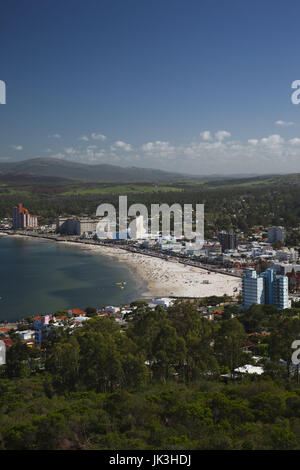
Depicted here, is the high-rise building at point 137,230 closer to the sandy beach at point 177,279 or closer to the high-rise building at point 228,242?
the sandy beach at point 177,279

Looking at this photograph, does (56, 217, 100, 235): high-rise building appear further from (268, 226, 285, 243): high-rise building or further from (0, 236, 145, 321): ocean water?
(268, 226, 285, 243): high-rise building

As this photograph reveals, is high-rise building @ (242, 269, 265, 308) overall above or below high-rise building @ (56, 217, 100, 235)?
below

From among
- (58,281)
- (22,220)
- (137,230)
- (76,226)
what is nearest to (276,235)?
(137,230)

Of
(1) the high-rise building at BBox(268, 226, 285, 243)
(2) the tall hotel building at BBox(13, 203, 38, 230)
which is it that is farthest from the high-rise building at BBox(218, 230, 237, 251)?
(2) the tall hotel building at BBox(13, 203, 38, 230)

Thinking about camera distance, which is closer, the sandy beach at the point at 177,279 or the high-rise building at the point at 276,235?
the sandy beach at the point at 177,279

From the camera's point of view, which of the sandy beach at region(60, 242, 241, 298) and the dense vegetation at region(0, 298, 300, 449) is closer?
the dense vegetation at region(0, 298, 300, 449)

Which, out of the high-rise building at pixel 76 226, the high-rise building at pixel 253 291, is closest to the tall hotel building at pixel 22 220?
the high-rise building at pixel 76 226
